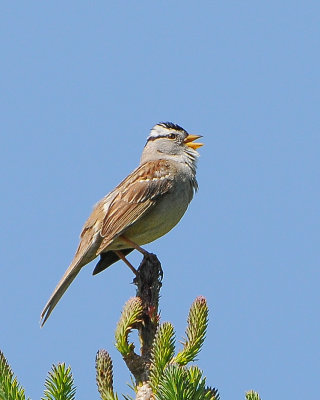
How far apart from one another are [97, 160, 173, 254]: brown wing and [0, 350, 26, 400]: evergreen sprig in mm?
3404

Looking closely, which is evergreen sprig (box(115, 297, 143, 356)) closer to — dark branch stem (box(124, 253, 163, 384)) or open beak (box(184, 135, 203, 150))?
dark branch stem (box(124, 253, 163, 384))

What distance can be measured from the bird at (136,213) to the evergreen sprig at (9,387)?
315 centimetres

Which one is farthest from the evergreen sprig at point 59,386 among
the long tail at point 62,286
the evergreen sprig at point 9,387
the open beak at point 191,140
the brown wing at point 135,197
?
the open beak at point 191,140

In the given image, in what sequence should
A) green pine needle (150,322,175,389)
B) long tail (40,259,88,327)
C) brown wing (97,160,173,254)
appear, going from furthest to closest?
brown wing (97,160,173,254)
long tail (40,259,88,327)
green pine needle (150,322,175,389)

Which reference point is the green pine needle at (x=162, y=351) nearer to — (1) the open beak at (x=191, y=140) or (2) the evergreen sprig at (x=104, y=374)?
(2) the evergreen sprig at (x=104, y=374)

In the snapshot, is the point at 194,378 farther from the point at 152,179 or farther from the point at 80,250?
the point at 152,179

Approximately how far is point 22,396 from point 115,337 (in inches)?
32.1

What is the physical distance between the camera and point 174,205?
6.71m

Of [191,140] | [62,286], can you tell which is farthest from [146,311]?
[191,140]

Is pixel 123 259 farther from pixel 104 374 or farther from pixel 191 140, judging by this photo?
pixel 104 374

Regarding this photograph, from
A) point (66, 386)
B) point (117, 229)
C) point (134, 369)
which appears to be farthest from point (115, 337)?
point (117, 229)

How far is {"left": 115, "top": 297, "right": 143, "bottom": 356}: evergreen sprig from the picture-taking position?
349cm

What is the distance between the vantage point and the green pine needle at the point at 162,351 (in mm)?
2965

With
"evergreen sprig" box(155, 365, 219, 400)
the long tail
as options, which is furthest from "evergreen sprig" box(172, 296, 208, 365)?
the long tail
